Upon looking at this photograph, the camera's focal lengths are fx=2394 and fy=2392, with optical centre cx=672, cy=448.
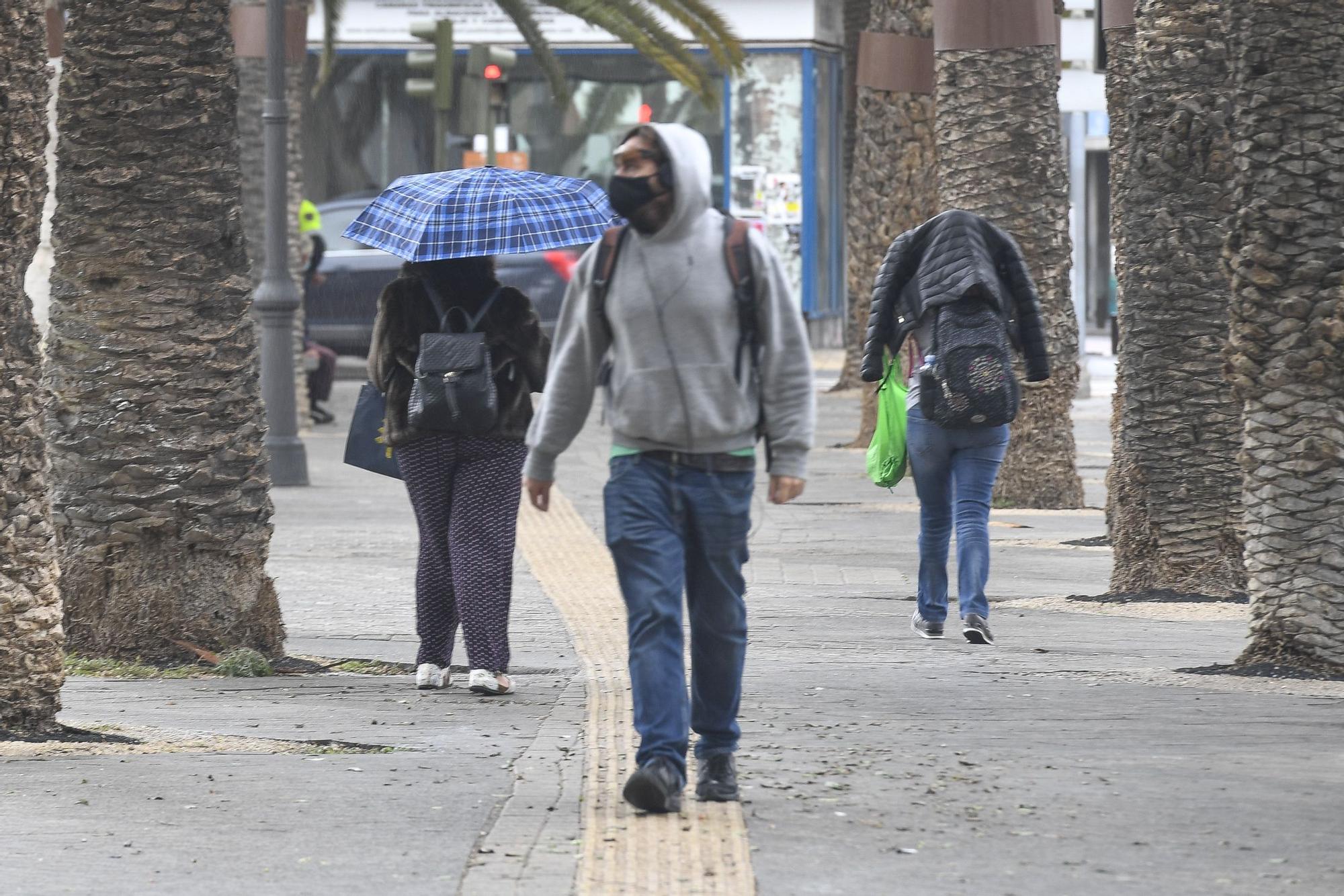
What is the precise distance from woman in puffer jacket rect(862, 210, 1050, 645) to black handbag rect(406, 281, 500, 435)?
1700mm

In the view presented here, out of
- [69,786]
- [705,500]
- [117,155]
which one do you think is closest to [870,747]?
[705,500]

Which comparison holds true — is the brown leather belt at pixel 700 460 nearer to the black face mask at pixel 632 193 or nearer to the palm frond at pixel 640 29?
the black face mask at pixel 632 193

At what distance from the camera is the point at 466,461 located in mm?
7727

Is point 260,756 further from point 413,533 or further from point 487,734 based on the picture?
point 413,533

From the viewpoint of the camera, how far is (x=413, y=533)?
1284 centimetres

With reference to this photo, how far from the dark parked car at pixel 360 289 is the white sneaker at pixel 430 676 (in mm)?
→ 17587

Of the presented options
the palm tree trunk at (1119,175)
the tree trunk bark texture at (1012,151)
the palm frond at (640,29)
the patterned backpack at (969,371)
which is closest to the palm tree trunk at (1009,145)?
the tree trunk bark texture at (1012,151)

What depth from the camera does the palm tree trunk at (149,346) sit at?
26.8 feet

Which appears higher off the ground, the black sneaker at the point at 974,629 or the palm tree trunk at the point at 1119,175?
the palm tree trunk at the point at 1119,175

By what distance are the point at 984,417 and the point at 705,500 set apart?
119 inches

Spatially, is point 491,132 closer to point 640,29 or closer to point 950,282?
point 640,29

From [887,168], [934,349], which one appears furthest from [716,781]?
[887,168]

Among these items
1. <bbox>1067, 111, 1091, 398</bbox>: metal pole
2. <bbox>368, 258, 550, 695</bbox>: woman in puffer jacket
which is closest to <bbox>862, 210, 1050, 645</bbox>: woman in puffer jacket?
<bbox>368, 258, 550, 695</bbox>: woman in puffer jacket

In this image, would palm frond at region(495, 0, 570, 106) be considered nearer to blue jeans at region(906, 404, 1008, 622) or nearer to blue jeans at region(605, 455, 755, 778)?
blue jeans at region(906, 404, 1008, 622)
